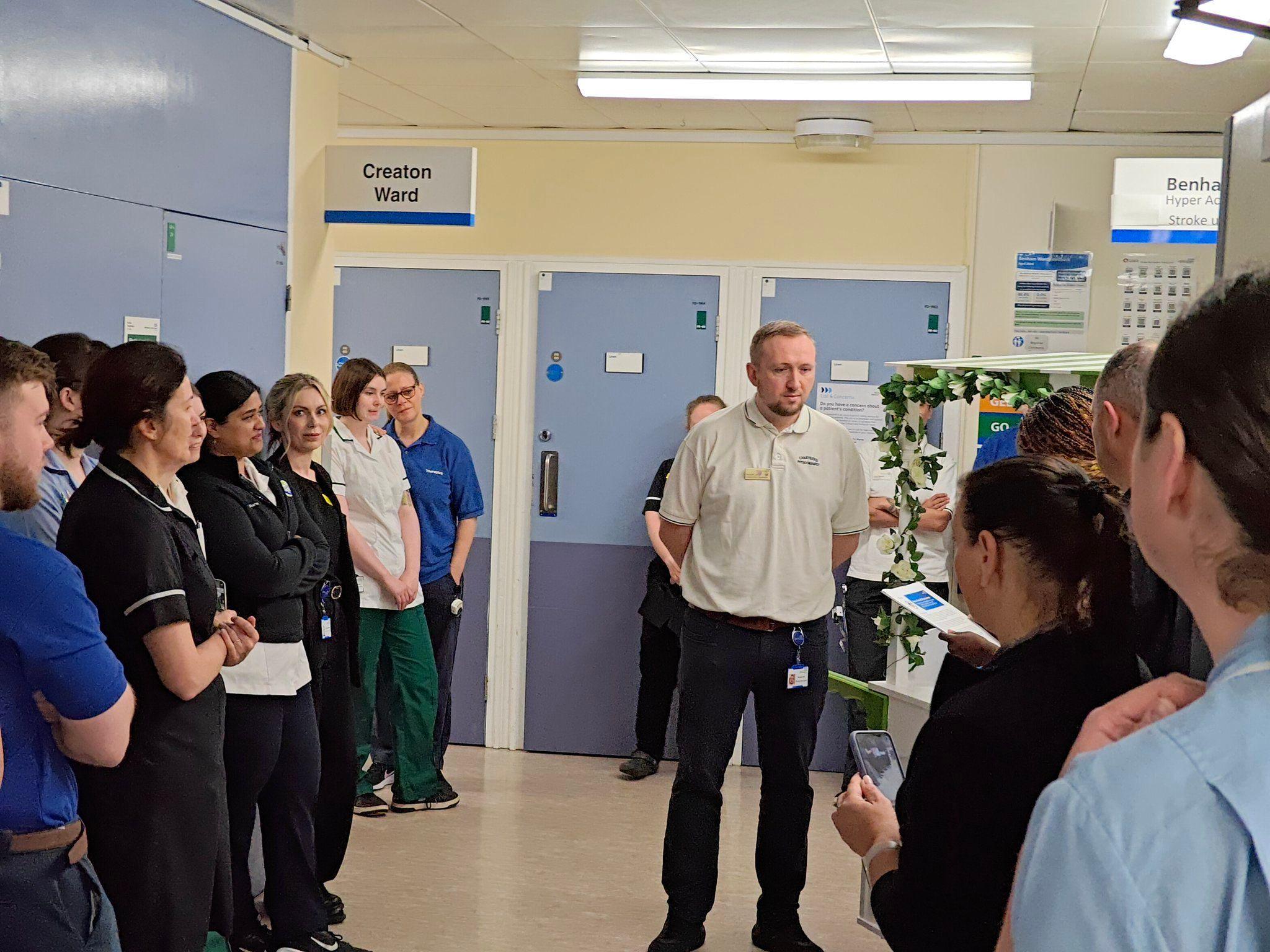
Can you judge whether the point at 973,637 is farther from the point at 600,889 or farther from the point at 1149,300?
the point at 1149,300

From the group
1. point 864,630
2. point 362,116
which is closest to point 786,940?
point 864,630

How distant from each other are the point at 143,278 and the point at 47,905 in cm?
241

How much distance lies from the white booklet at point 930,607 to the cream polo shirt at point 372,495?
2.53 meters

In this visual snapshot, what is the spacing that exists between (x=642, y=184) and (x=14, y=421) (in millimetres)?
4852

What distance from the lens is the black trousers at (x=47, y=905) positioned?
1.87 metres

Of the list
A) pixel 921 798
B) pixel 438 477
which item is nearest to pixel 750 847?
pixel 438 477

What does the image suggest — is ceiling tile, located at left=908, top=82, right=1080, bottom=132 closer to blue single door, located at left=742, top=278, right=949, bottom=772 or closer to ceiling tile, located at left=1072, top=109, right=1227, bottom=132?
ceiling tile, located at left=1072, top=109, right=1227, bottom=132

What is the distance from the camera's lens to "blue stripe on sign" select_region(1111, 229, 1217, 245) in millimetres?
5629

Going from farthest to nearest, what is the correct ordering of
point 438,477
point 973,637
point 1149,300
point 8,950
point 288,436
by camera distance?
point 1149,300
point 438,477
point 288,436
point 973,637
point 8,950

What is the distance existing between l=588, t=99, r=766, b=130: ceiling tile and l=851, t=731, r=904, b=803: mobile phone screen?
165 inches

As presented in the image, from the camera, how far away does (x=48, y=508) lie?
292 cm

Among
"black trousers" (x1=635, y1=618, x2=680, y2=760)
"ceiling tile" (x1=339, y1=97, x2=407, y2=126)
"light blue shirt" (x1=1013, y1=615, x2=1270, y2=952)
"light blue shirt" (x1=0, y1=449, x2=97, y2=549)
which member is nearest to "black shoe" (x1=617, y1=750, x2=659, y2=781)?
"black trousers" (x1=635, y1=618, x2=680, y2=760)

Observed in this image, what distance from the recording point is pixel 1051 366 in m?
3.70

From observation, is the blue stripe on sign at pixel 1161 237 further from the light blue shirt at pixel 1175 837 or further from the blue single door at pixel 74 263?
the light blue shirt at pixel 1175 837
